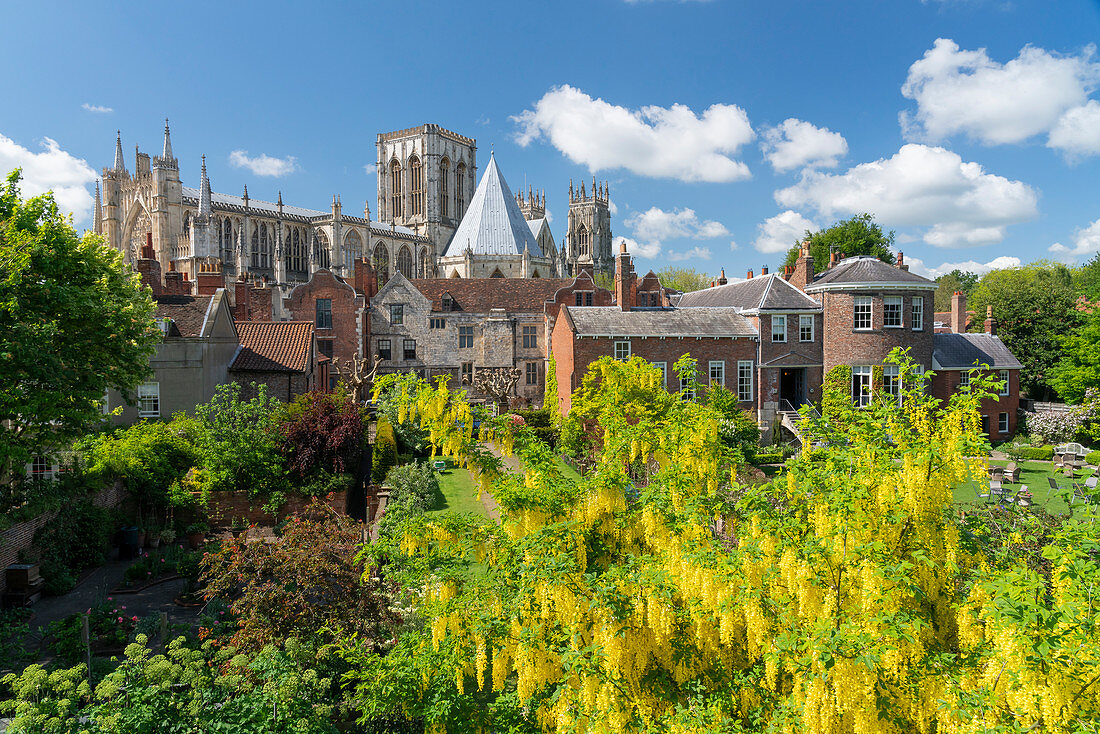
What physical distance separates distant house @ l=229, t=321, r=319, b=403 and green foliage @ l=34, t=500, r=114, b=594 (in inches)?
435

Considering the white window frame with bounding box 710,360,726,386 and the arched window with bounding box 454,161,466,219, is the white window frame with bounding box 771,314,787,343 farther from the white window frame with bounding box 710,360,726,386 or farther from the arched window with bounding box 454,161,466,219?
the arched window with bounding box 454,161,466,219

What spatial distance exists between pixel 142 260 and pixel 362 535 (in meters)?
24.8

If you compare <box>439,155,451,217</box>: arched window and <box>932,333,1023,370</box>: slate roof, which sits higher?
<box>439,155,451,217</box>: arched window

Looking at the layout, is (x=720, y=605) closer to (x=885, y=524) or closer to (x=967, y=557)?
(x=885, y=524)

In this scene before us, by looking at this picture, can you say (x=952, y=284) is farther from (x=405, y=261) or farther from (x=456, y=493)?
(x=456, y=493)

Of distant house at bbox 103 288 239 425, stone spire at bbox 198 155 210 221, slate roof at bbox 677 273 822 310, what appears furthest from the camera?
stone spire at bbox 198 155 210 221

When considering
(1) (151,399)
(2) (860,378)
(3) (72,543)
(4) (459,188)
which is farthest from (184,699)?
(4) (459,188)

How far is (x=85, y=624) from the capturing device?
37.7ft

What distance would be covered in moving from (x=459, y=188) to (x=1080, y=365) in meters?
78.8

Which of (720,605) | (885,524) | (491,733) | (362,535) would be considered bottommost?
(491,733)

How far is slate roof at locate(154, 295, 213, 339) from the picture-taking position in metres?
27.3

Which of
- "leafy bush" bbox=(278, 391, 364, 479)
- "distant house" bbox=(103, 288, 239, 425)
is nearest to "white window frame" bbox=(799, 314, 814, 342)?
"leafy bush" bbox=(278, 391, 364, 479)

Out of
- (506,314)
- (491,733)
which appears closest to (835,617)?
(491,733)

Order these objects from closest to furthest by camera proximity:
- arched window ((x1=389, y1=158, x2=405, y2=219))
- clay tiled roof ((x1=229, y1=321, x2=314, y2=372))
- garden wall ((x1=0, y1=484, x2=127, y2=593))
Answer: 1. garden wall ((x1=0, y1=484, x2=127, y2=593))
2. clay tiled roof ((x1=229, y1=321, x2=314, y2=372))
3. arched window ((x1=389, y1=158, x2=405, y2=219))
